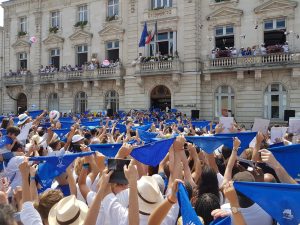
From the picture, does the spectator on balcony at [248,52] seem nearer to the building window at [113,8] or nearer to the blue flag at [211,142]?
the building window at [113,8]

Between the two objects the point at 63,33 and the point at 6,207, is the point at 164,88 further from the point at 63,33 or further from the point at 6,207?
the point at 6,207

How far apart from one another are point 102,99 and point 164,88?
5.57 metres

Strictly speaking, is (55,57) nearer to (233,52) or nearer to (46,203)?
(233,52)

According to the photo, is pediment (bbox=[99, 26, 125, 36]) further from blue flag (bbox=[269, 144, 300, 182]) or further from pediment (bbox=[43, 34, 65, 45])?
blue flag (bbox=[269, 144, 300, 182])

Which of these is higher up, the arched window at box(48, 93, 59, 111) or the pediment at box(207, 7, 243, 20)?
the pediment at box(207, 7, 243, 20)

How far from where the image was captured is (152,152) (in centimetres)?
564

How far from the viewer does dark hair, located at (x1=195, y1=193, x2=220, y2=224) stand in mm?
3723

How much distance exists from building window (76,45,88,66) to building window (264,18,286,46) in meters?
14.7

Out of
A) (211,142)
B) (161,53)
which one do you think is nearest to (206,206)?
(211,142)

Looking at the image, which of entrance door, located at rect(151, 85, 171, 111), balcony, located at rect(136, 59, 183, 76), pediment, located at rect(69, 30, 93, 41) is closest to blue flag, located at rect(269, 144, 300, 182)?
balcony, located at rect(136, 59, 183, 76)

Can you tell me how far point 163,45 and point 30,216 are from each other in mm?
24342

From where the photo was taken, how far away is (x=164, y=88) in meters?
26.6

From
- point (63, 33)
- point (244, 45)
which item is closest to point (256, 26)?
point (244, 45)

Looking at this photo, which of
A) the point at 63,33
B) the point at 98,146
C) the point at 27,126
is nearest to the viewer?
the point at 98,146
